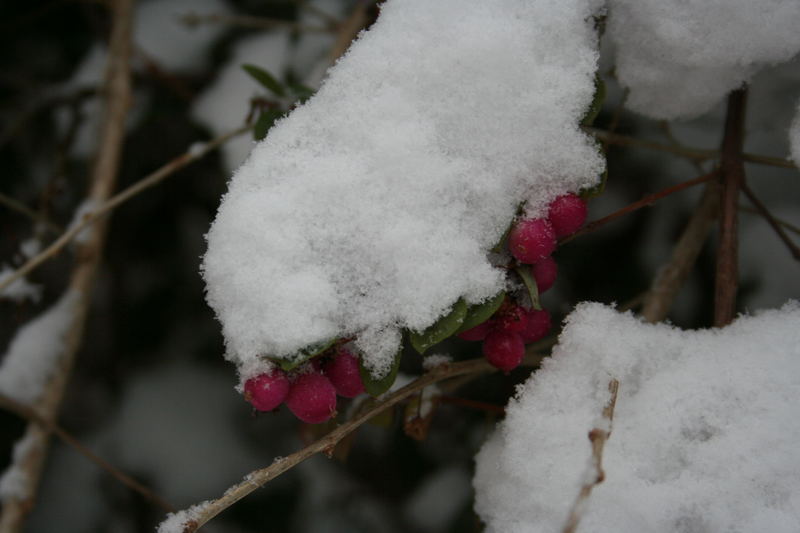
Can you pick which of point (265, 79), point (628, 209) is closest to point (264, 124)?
point (265, 79)

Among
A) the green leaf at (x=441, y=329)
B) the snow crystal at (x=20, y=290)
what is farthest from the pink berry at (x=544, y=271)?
the snow crystal at (x=20, y=290)

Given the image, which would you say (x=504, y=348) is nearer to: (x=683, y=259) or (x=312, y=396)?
(x=312, y=396)

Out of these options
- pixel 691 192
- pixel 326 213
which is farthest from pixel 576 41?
pixel 691 192

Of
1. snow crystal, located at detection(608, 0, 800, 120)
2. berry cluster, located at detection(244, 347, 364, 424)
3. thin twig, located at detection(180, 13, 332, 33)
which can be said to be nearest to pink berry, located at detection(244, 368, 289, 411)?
berry cluster, located at detection(244, 347, 364, 424)

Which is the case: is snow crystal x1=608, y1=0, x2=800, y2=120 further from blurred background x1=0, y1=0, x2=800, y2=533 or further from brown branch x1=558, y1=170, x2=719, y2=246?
blurred background x1=0, y1=0, x2=800, y2=533

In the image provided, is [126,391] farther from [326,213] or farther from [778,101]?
[778,101]

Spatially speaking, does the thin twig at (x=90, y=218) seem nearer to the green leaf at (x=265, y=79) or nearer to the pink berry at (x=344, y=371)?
the green leaf at (x=265, y=79)
